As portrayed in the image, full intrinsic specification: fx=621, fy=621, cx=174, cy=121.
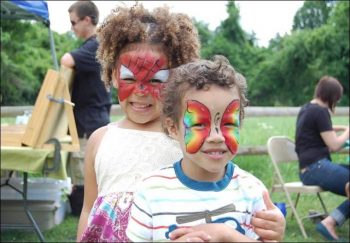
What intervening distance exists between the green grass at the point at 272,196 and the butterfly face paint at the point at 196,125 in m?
4.17

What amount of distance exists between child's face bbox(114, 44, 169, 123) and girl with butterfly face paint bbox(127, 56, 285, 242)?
29 centimetres

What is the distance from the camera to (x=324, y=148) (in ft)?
20.3

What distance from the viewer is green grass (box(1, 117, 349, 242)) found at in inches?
233

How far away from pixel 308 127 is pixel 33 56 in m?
25.1

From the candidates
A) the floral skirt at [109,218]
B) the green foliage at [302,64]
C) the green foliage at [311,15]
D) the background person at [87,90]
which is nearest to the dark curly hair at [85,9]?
the background person at [87,90]

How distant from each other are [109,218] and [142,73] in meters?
0.47

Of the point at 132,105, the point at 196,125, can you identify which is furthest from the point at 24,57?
the point at 196,125

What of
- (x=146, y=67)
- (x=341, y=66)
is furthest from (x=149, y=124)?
(x=341, y=66)

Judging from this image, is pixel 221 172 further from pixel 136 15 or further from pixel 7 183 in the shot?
pixel 7 183

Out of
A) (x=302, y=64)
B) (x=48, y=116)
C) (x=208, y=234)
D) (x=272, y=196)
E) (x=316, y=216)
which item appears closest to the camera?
(x=208, y=234)

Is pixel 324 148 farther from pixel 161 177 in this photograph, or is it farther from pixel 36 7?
pixel 161 177

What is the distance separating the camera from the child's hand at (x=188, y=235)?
1.45 m

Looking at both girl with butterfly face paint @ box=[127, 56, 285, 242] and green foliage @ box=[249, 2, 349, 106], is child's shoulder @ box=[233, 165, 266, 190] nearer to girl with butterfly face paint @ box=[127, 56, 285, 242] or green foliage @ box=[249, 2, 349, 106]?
girl with butterfly face paint @ box=[127, 56, 285, 242]

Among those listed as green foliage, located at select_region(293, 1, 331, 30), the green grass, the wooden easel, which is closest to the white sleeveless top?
the wooden easel
